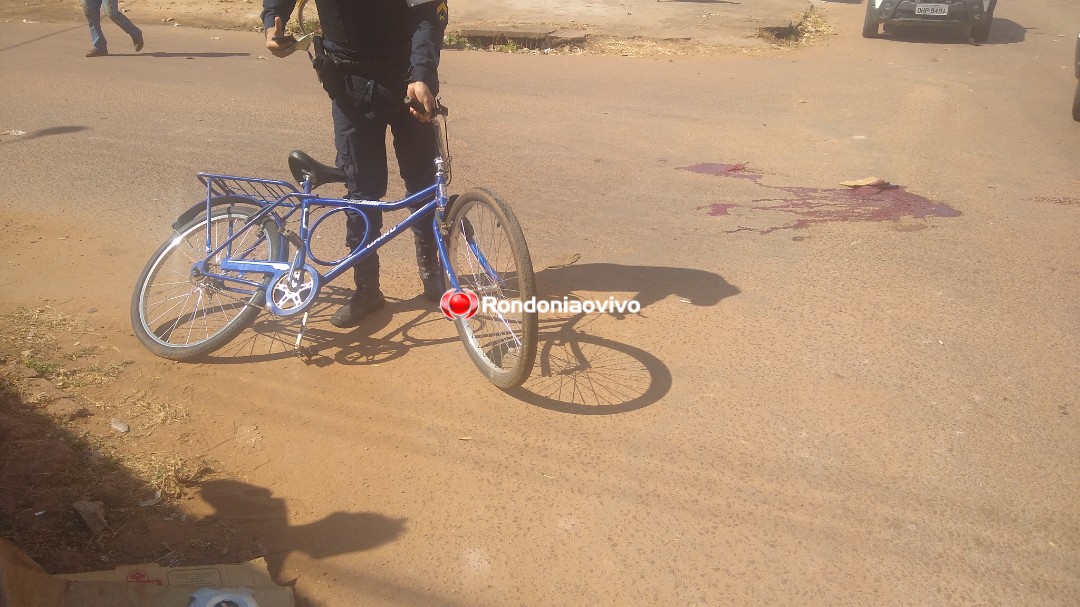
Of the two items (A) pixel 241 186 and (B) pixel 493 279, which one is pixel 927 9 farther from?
(A) pixel 241 186

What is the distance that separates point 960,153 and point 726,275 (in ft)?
11.8

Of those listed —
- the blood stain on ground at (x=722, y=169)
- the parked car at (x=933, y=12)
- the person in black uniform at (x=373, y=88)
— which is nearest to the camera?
the person in black uniform at (x=373, y=88)

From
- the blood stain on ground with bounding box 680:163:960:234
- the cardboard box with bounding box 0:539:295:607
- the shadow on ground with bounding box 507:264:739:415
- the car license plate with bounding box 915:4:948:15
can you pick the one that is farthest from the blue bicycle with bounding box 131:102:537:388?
the car license plate with bounding box 915:4:948:15

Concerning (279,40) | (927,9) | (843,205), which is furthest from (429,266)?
(927,9)

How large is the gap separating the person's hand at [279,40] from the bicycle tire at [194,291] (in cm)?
75

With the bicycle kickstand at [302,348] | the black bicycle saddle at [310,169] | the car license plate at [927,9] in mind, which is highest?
the car license plate at [927,9]

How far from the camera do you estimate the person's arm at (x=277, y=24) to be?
12.7ft

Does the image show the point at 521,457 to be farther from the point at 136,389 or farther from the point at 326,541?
the point at 136,389

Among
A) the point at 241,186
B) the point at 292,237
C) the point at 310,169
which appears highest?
the point at 310,169

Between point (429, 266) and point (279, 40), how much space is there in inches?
51.5

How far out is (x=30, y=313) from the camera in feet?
14.4

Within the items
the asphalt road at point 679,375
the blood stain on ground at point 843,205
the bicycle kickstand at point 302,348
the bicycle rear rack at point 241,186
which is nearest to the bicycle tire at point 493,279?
the asphalt road at point 679,375

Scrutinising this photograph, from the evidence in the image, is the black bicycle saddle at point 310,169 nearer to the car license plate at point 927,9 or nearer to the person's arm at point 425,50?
the person's arm at point 425,50

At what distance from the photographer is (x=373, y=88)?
13.1 ft
